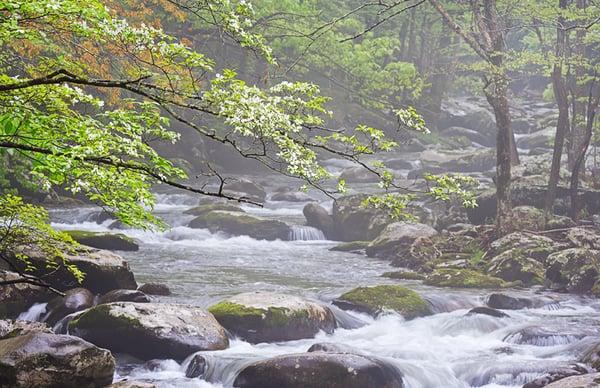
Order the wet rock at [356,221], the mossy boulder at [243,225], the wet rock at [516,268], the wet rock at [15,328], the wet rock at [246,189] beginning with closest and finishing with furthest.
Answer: the wet rock at [15,328], the wet rock at [516,268], the mossy boulder at [243,225], the wet rock at [356,221], the wet rock at [246,189]

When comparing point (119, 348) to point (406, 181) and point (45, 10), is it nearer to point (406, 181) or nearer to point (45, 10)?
point (45, 10)

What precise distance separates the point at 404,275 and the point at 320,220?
23.4 feet

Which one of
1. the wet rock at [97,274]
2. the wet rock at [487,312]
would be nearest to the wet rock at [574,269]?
the wet rock at [487,312]

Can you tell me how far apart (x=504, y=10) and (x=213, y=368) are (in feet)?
62.7

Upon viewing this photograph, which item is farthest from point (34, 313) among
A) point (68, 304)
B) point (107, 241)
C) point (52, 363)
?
point (107, 241)

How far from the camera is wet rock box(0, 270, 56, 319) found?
1090 centimetres

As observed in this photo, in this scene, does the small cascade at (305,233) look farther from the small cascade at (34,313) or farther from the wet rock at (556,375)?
the wet rock at (556,375)

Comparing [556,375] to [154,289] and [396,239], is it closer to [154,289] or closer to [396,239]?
[154,289]

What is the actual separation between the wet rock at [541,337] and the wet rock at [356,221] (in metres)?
11.1

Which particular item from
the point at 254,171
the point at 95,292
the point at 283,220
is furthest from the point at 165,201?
the point at 95,292

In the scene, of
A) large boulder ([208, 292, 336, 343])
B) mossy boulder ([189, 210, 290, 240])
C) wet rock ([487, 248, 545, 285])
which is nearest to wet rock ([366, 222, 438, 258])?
wet rock ([487, 248, 545, 285])

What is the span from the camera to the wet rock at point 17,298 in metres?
10.9

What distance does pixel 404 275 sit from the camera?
16359 mm

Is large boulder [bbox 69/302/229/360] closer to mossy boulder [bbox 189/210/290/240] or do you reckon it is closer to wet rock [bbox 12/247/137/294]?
wet rock [bbox 12/247/137/294]
